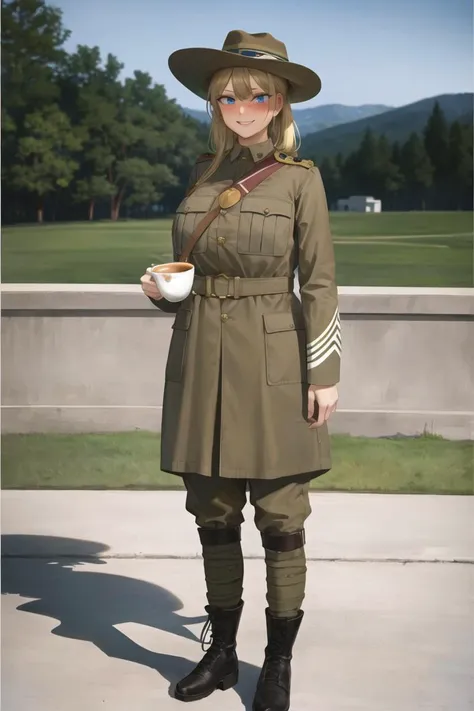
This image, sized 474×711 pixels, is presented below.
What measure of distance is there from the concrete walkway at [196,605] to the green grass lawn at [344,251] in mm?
4114

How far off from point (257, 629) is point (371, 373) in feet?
11.4

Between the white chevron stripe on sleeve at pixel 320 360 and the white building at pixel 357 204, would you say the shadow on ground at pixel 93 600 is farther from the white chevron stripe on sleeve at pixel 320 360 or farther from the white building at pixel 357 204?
the white building at pixel 357 204

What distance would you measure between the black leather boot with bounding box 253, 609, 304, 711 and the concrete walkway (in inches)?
3.0

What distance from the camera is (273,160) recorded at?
9.42 feet

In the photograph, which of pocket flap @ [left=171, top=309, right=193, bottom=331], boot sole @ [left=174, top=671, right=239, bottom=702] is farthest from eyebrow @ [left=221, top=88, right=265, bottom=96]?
boot sole @ [left=174, top=671, right=239, bottom=702]

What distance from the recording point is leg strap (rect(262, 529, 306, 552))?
2.89m

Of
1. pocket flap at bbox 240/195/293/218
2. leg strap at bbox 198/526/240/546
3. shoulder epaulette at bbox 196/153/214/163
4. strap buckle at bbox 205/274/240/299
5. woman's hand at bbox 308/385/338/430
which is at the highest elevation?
shoulder epaulette at bbox 196/153/214/163

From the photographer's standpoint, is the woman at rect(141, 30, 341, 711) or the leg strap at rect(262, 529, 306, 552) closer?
the woman at rect(141, 30, 341, 711)

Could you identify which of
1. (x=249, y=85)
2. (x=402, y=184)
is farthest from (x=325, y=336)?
(x=402, y=184)

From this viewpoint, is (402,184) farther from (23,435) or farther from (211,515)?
(211,515)

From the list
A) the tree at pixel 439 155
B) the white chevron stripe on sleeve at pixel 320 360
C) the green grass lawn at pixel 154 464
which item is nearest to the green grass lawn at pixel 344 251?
the tree at pixel 439 155

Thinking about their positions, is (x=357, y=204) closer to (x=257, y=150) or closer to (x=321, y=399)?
(x=257, y=150)

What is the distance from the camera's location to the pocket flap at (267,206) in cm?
276

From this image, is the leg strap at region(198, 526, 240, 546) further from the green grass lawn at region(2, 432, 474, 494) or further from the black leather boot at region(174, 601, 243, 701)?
the green grass lawn at region(2, 432, 474, 494)
